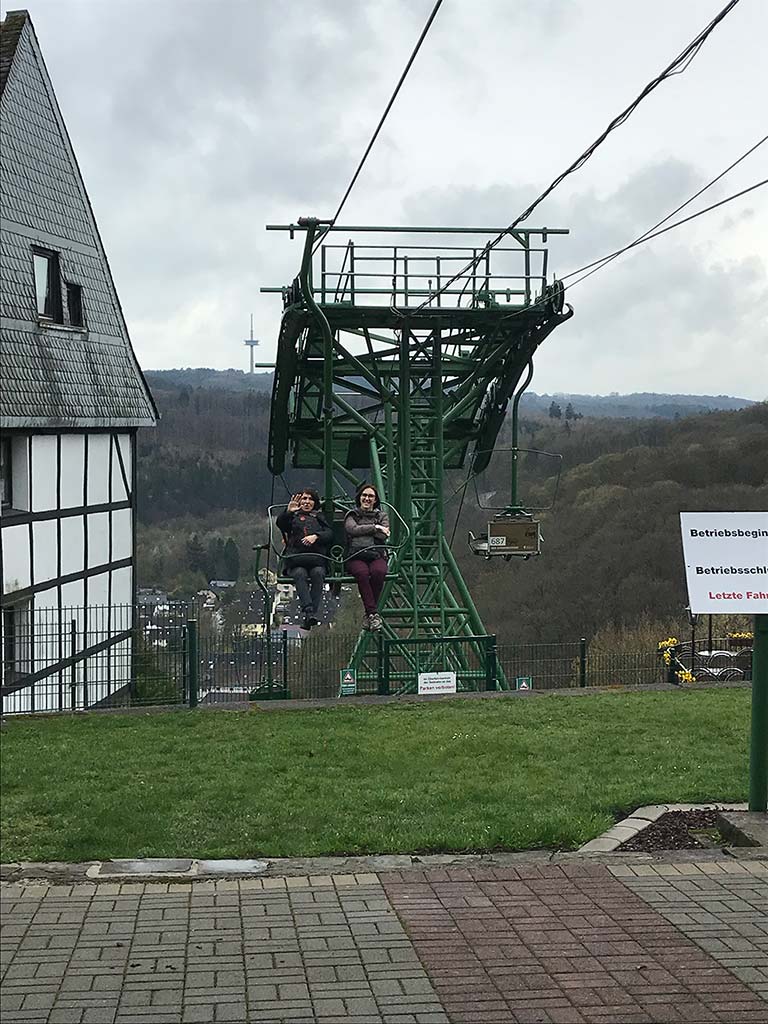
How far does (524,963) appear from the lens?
20.2ft

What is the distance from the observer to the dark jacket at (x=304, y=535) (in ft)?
48.6

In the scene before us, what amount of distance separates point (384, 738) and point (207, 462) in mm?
73956

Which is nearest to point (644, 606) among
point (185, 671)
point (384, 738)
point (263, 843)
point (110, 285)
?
point (110, 285)

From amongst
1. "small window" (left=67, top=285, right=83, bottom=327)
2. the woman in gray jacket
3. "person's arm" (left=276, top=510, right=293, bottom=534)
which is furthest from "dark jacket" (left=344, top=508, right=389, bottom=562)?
"small window" (left=67, top=285, right=83, bottom=327)

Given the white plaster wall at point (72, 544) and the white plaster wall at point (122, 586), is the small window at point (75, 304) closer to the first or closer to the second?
the white plaster wall at point (72, 544)

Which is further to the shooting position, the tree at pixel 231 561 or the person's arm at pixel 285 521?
the tree at pixel 231 561

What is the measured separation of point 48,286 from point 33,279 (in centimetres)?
108

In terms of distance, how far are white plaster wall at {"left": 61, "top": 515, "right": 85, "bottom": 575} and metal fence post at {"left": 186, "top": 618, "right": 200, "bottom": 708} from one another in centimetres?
607

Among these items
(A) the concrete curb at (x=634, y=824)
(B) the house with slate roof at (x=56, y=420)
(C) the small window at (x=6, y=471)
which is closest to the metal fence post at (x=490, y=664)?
(B) the house with slate roof at (x=56, y=420)

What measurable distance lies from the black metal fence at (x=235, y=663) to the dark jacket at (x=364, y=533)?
7.04 ft

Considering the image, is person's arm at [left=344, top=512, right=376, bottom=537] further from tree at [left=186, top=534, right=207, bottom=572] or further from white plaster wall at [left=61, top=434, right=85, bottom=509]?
tree at [left=186, top=534, right=207, bottom=572]

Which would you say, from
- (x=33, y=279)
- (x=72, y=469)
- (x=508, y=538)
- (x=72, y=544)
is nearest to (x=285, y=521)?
(x=508, y=538)

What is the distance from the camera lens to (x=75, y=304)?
23.3 metres

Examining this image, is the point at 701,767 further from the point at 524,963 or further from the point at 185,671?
the point at 185,671
